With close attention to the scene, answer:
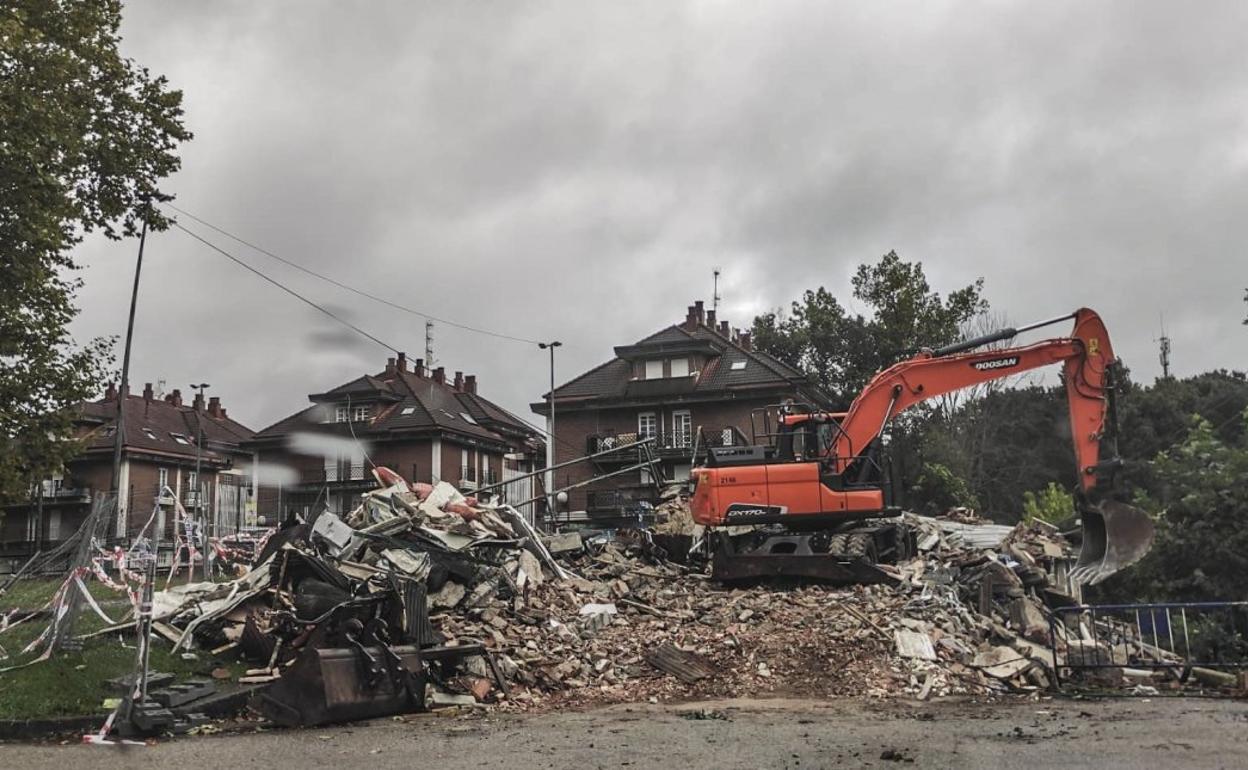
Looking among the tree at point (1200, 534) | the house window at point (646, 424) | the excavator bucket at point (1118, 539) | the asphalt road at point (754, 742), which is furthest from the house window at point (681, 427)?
the asphalt road at point (754, 742)

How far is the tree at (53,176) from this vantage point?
1677 cm

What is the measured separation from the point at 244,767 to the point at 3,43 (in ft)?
40.7

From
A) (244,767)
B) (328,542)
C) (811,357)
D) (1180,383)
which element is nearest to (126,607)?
(328,542)

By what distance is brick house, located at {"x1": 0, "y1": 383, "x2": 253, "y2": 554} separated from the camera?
20000 millimetres

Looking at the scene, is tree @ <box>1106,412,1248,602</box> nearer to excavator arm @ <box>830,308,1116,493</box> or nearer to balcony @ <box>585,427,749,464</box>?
excavator arm @ <box>830,308,1116,493</box>

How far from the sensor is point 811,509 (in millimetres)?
16719

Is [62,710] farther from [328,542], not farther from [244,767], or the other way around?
[328,542]

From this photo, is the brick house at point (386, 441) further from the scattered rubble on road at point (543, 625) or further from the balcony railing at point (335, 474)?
the scattered rubble on road at point (543, 625)

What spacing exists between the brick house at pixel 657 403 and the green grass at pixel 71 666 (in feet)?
100

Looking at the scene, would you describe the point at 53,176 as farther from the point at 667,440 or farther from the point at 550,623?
the point at 667,440

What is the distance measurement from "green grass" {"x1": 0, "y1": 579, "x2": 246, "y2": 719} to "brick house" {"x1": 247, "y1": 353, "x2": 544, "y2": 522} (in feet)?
7.78

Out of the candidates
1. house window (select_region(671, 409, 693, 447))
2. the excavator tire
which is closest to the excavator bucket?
the excavator tire

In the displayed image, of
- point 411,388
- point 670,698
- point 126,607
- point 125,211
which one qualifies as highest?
point 125,211

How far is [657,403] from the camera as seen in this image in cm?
4700
